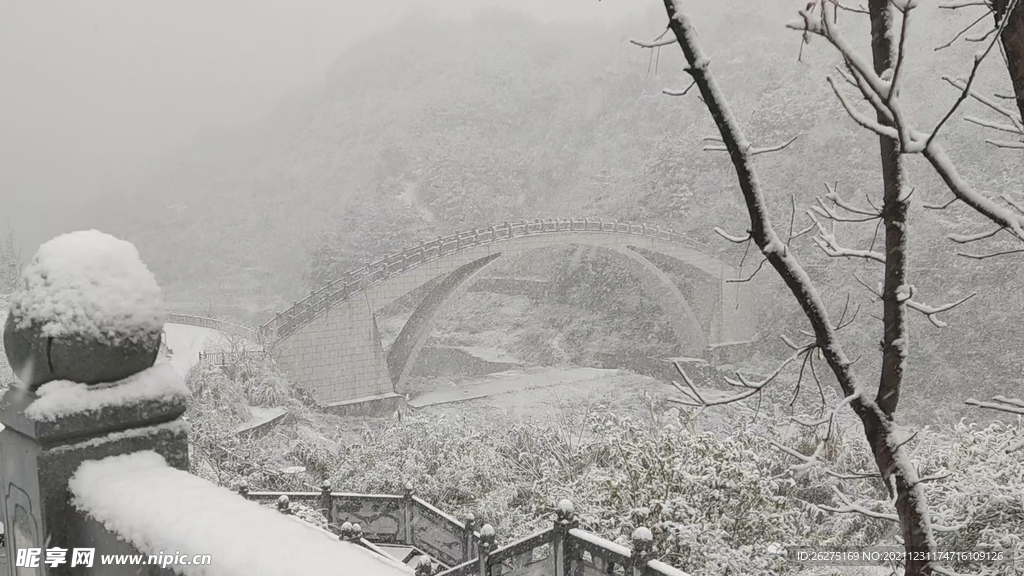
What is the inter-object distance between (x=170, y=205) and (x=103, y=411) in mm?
35867

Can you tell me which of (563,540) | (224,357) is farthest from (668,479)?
(224,357)

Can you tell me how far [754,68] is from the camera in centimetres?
2977

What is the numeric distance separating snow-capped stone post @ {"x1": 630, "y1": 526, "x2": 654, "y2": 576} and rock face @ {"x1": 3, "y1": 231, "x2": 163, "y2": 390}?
2.48m

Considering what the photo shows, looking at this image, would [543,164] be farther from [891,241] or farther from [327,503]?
[891,241]

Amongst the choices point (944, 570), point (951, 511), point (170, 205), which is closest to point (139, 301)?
point (944, 570)

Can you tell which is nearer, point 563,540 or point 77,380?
point 77,380

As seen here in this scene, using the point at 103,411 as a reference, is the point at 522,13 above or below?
above

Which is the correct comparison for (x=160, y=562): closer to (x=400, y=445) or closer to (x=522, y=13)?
(x=400, y=445)

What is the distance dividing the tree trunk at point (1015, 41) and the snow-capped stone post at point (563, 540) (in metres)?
3.00

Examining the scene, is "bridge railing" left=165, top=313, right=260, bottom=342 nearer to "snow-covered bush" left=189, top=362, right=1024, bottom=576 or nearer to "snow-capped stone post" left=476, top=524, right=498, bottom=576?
"snow-covered bush" left=189, top=362, right=1024, bottom=576

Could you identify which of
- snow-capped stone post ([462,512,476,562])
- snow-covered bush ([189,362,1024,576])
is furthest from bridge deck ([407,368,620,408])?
snow-capped stone post ([462,512,476,562])

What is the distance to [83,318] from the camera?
1.42 meters

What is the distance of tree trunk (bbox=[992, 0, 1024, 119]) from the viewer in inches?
60.9

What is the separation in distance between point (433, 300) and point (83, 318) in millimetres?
16983
